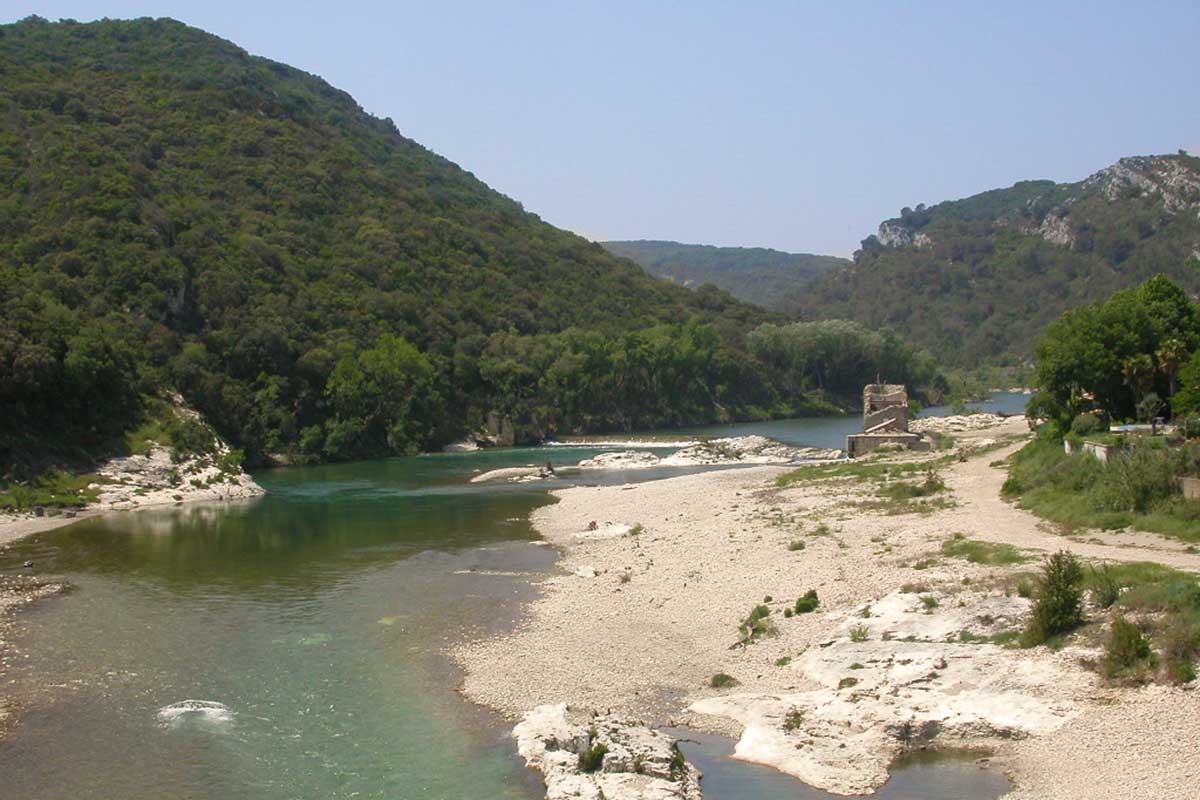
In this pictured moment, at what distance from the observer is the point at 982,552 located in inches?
1175

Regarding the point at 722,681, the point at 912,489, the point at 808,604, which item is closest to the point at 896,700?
the point at 722,681

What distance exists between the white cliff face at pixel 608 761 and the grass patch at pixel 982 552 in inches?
514

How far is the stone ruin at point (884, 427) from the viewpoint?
238 ft

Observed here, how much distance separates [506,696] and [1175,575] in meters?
14.7

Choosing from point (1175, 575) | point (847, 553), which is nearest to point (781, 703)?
point (1175, 575)

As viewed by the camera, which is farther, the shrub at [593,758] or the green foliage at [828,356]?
the green foliage at [828,356]

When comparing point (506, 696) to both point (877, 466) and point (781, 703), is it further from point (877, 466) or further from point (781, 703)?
point (877, 466)

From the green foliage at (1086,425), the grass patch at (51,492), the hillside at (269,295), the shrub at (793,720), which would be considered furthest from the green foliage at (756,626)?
the hillside at (269,295)

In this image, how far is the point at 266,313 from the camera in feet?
301

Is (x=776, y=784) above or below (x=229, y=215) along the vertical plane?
below

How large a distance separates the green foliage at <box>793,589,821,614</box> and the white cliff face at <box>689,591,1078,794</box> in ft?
9.33

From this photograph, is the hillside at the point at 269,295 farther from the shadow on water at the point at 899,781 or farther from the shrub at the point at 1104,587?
the shrub at the point at 1104,587

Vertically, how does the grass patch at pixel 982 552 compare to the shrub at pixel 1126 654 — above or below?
above

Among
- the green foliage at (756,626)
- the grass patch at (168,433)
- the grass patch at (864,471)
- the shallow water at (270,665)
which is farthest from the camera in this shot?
the grass patch at (168,433)
